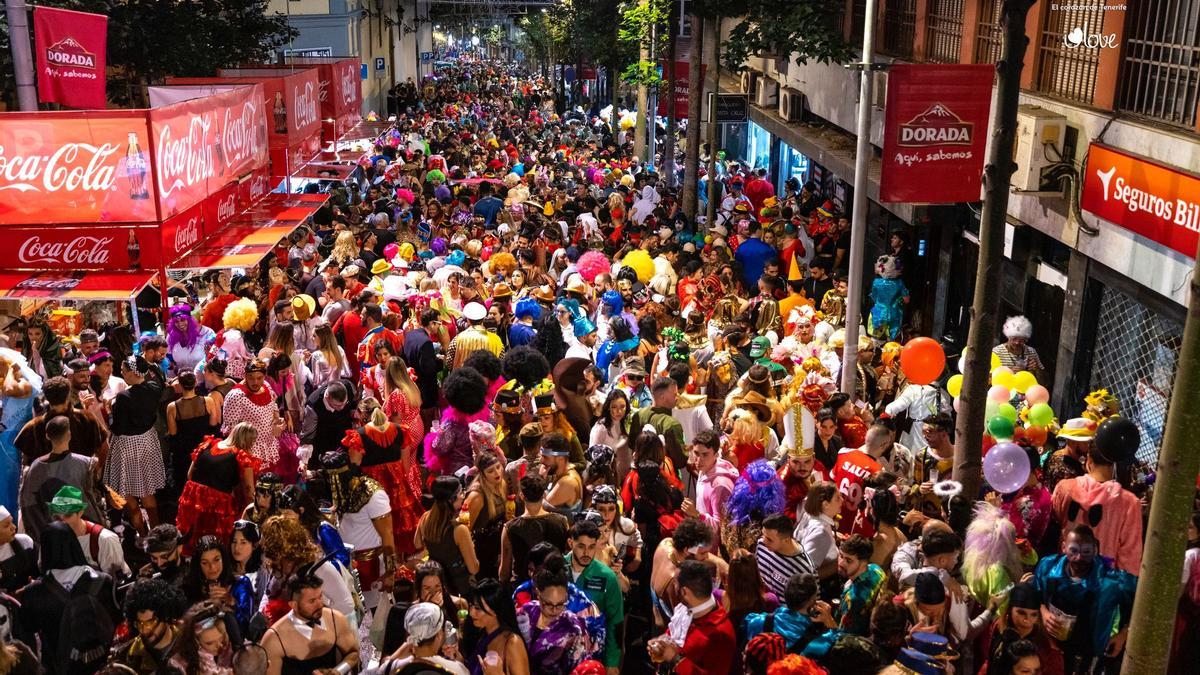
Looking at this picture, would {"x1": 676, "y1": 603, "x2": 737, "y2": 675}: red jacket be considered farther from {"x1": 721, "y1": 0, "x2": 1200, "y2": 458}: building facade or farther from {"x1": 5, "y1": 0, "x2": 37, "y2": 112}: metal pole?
{"x1": 5, "y1": 0, "x2": 37, "y2": 112}: metal pole

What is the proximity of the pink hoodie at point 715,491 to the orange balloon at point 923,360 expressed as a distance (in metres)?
2.15

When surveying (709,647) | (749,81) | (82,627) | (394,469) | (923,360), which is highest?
(749,81)

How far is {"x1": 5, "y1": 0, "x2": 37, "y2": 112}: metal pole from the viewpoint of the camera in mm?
10023

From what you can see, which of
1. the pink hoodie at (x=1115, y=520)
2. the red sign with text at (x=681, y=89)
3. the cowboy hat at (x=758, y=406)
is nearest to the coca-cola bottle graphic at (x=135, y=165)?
the cowboy hat at (x=758, y=406)

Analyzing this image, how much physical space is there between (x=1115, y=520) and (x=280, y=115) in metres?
11.4

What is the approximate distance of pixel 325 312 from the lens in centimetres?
1177

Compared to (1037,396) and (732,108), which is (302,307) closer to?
(1037,396)

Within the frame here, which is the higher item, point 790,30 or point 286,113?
point 790,30

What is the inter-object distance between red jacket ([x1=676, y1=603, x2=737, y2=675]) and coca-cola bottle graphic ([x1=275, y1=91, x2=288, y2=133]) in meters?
10.8

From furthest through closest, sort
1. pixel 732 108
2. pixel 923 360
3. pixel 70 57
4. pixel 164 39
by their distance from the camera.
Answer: pixel 164 39 → pixel 732 108 → pixel 70 57 → pixel 923 360

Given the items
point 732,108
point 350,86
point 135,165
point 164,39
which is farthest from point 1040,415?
point 164,39

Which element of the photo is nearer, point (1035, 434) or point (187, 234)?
point (1035, 434)

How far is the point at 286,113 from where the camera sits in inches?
589

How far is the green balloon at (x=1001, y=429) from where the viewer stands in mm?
7434
